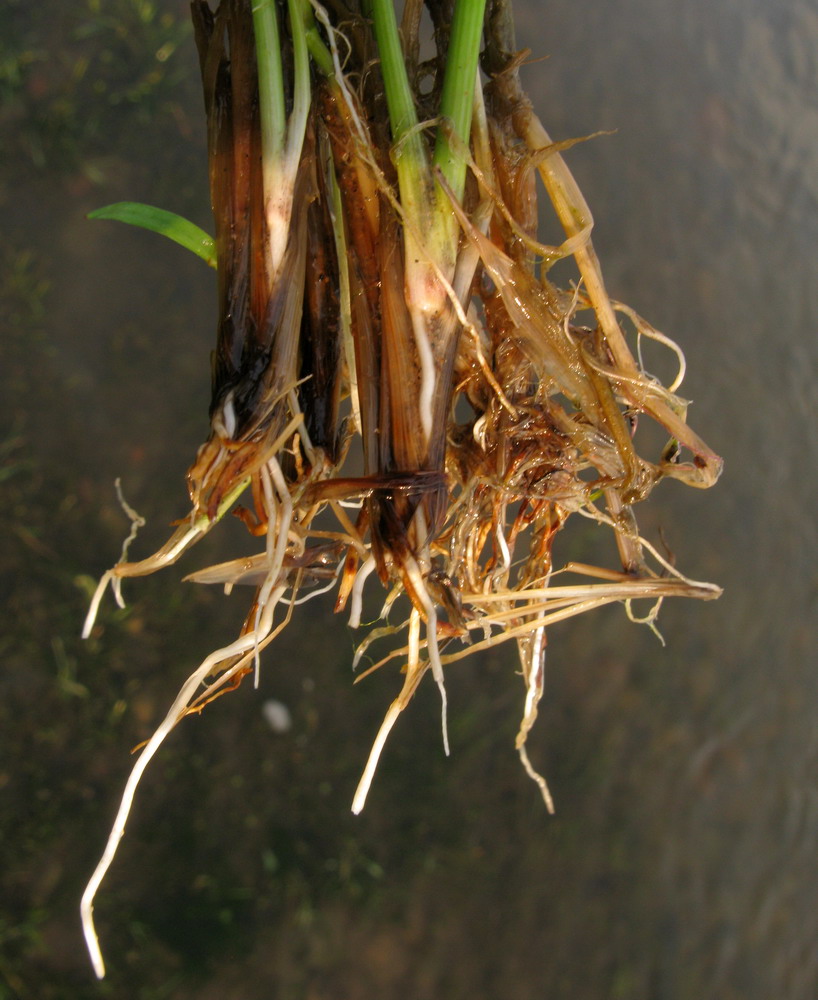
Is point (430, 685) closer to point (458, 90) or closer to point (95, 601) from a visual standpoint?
point (95, 601)

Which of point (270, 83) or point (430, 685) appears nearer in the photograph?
point (270, 83)

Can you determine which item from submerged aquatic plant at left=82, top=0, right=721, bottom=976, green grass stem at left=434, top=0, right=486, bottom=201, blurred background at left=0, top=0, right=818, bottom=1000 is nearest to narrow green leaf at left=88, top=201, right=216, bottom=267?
submerged aquatic plant at left=82, top=0, right=721, bottom=976

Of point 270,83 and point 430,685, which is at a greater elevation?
point 270,83

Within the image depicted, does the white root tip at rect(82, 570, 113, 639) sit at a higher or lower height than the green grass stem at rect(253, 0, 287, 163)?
lower

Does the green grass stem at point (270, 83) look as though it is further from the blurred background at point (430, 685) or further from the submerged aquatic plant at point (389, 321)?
the blurred background at point (430, 685)

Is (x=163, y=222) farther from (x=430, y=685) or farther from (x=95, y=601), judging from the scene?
(x=430, y=685)

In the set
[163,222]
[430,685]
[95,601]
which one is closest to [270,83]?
[163,222]

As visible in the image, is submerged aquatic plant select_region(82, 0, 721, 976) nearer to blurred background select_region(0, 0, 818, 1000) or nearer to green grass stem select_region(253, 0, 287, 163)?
green grass stem select_region(253, 0, 287, 163)

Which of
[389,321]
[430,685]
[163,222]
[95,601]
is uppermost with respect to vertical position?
[163,222]

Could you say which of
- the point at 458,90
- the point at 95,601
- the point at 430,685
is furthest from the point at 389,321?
the point at 430,685

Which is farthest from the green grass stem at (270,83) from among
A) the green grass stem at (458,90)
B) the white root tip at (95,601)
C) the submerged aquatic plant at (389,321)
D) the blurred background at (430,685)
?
the blurred background at (430,685)
